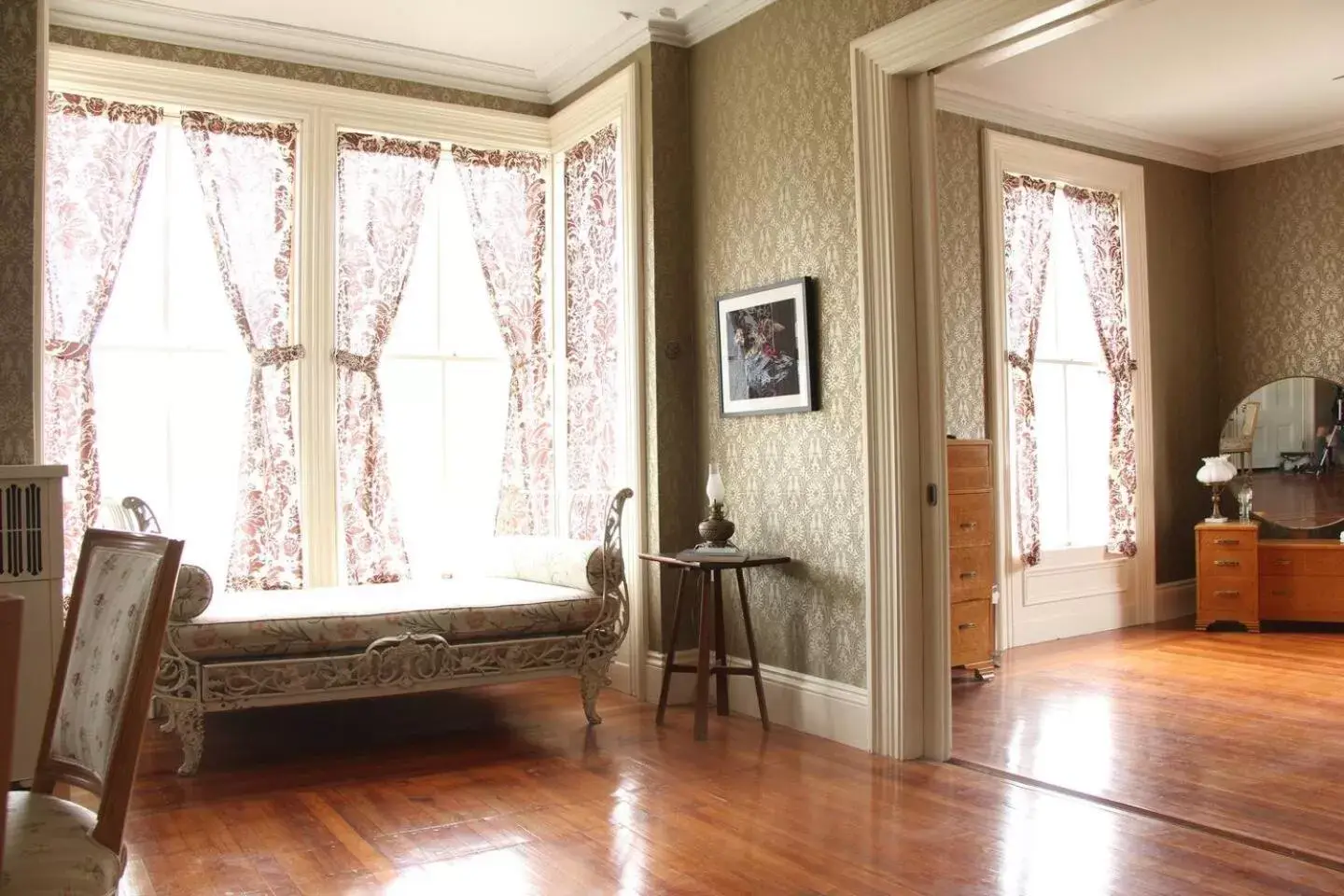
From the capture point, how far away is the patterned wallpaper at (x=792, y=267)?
429 cm

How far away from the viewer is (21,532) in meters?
3.41

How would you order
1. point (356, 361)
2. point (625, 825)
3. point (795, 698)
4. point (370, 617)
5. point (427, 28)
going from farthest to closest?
point (356, 361)
point (427, 28)
point (795, 698)
point (370, 617)
point (625, 825)

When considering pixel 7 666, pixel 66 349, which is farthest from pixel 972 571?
pixel 7 666

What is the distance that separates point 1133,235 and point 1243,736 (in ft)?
12.6

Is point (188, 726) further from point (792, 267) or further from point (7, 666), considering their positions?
point (7, 666)

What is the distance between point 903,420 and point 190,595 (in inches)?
99.7

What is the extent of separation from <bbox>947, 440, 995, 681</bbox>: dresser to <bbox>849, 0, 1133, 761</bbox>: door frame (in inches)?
53.0

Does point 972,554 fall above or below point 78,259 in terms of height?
below

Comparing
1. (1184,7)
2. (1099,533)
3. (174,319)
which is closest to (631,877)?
(174,319)

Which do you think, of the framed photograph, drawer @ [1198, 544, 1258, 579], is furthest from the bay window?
drawer @ [1198, 544, 1258, 579]

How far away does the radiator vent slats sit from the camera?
11.1 ft

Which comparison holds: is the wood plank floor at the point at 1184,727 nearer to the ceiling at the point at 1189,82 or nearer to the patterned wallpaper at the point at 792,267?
the patterned wallpaper at the point at 792,267

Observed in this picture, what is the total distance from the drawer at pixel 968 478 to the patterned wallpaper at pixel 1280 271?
3073 millimetres

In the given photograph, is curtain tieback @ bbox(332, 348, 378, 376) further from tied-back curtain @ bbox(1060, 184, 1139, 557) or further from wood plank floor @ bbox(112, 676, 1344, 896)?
tied-back curtain @ bbox(1060, 184, 1139, 557)
